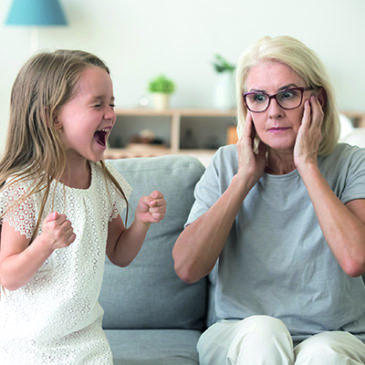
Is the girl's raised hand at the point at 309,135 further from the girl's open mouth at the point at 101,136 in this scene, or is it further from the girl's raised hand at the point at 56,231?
the girl's raised hand at the point at 56,231

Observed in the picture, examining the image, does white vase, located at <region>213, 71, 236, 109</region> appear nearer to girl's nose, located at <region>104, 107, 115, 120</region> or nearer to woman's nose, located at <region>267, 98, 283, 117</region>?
woman's nose, located at <region>267, 98, 283, 117</region>

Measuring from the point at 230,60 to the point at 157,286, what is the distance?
364cm

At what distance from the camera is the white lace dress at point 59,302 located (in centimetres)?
129

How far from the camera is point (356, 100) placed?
17.2 feet

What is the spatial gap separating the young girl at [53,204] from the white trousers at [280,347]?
31 centimetres

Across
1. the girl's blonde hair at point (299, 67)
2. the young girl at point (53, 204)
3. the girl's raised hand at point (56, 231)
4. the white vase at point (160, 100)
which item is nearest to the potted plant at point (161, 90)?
the white vase at point (160, 100)

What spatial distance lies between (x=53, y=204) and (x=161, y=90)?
12.1ft

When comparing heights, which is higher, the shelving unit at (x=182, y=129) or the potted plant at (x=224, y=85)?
the potted plant at (x=224, y=85)

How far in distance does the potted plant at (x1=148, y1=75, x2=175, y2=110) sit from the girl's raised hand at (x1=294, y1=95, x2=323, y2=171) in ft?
11.1

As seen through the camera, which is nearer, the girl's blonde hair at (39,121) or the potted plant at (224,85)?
the girl's blonde hair at (39,121)

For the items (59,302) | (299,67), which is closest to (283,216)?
(299,67)

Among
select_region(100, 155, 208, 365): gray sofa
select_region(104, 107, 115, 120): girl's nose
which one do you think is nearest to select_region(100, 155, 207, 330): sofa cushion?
select_region(100, 155, 208, 365): gray sofa

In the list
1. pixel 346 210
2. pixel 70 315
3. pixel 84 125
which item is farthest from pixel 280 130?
pixel 70 315

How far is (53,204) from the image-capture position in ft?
4.30
